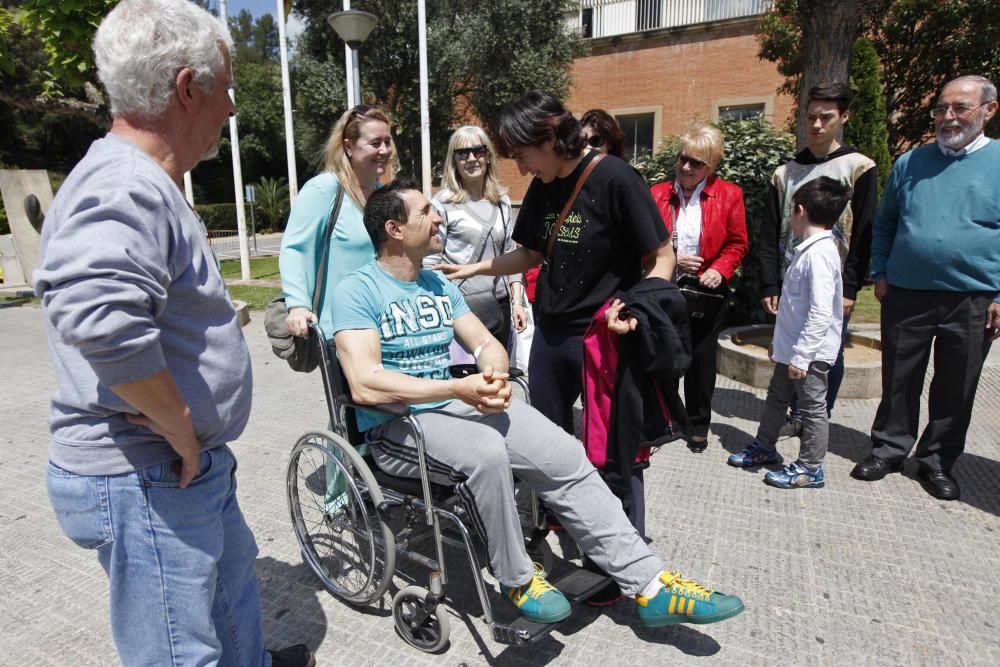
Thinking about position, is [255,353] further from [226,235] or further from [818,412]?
[226,235]

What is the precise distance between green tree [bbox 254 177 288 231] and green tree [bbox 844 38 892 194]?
25.0m

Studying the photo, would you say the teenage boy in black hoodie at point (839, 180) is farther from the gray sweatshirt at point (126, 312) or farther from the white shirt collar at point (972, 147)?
the gray sweatshirt at point (126, 312)

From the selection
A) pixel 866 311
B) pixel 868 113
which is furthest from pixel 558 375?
pixel 868 113

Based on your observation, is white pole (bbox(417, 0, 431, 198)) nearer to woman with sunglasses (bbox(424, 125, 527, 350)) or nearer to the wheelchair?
woman with sunglasses (bbox(424, 125, 527, 350))

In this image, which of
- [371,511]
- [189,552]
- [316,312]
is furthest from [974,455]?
[189,552]

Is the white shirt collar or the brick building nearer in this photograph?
the white shirt collar

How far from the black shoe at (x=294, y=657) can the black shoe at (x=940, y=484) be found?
10.6 ft

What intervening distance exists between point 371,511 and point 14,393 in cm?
483

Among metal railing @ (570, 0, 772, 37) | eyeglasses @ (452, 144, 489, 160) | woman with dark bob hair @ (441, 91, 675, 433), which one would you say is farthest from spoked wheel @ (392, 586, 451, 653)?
metal railing @ (570, 0, 772, 37)

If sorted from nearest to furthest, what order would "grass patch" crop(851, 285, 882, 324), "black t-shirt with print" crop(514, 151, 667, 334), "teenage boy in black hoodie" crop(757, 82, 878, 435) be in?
"black t-shirt with print" crop(514, 151, 667, 334) < "teenage boy in black hoodie" crop(757, 82, 878, 435) < "grass patch" crop(851, 285, 882, 324)

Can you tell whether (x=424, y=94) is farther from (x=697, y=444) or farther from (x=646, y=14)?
(x=646, y=14)

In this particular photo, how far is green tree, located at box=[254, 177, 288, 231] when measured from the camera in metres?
29.0

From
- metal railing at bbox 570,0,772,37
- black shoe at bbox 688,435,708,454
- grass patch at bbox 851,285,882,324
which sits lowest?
black shoe at bbox 688,435,708,454

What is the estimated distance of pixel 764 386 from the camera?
535 cm
